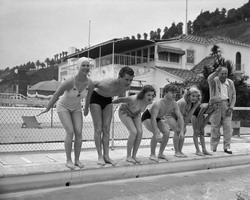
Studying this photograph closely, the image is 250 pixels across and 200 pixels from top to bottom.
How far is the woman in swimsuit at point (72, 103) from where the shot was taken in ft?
16.4

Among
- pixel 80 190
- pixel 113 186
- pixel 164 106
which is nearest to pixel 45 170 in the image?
pixel 80 190

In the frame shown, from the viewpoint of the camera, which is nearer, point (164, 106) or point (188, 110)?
point (164, 106)

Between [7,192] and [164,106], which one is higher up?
[164,106]

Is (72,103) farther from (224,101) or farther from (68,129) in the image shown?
(224,101)

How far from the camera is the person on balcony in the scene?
5.37 meters

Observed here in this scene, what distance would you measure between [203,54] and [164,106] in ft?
73.4

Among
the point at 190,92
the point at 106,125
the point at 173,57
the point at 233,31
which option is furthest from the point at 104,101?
the point at 233,31

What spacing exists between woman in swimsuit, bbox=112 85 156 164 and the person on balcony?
0.25 m

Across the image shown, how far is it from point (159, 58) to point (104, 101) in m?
19.9

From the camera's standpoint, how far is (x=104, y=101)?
5555 mm

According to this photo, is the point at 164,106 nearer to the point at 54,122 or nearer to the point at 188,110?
the point at 188,110

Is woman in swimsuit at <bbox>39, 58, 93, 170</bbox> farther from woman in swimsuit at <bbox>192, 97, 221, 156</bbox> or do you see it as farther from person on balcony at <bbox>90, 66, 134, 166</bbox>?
woman in swimsuit at <bbox>192, 97, 221, 156</bbox>

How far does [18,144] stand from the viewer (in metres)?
7.64

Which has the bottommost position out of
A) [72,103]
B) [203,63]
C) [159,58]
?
[72,103]
